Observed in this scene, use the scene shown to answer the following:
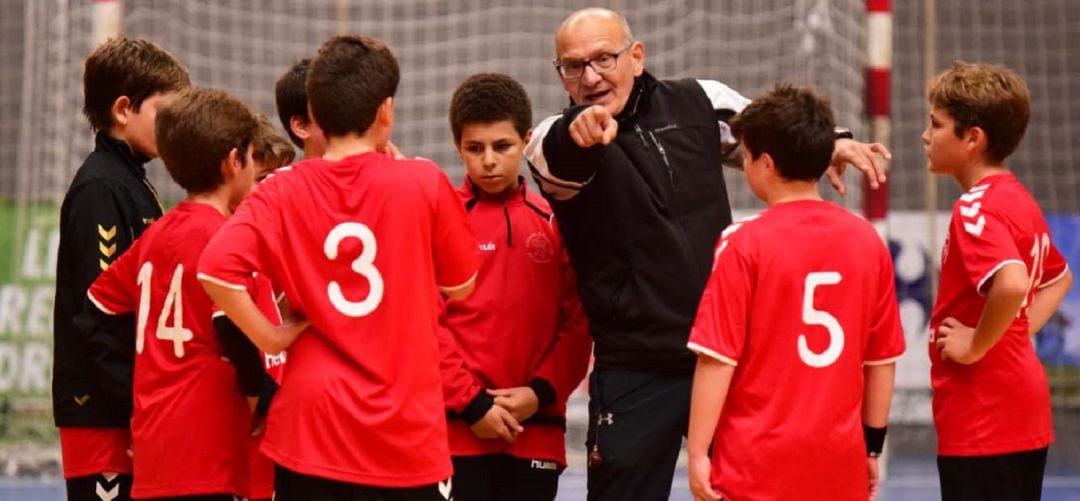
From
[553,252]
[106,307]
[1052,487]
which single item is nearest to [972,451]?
[553,252]

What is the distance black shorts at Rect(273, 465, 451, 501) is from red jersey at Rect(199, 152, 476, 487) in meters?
0.02

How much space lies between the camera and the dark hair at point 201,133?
9.97 ft

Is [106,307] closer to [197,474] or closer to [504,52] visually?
[197,474]

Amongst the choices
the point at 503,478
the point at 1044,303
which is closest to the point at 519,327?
the point at 503,478

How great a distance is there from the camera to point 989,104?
3590 millimetres

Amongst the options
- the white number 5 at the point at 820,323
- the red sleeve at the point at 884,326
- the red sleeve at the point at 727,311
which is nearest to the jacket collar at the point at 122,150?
the red sleeve at the point at 727,311

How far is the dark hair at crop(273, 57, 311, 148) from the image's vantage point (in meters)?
3.56

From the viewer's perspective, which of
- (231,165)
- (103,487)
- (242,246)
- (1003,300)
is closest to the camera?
(242,246)

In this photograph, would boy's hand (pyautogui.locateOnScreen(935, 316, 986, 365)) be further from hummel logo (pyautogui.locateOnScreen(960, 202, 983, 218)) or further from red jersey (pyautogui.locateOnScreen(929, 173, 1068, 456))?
hummel logo (pyautogui.locateOnScreen(960, 202, 983, 218))

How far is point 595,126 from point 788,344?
636 millimetres

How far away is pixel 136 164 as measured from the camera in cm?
345

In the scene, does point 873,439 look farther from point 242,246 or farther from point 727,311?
point 242,246

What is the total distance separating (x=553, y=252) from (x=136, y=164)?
1071 millimetres

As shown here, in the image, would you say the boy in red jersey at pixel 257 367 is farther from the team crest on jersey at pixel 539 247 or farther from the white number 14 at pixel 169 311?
the team crest on jersey at pixel 539 247
